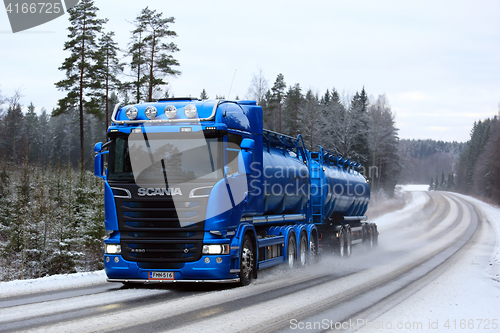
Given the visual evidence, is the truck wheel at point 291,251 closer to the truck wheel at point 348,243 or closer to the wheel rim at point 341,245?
the wheel rim at point 341,245

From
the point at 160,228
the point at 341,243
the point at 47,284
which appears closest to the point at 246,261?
the point at 160,228

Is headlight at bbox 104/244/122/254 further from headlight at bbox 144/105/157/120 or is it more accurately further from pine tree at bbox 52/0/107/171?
pine tree at bbox 52/0/107/171

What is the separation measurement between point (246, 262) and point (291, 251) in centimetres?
354

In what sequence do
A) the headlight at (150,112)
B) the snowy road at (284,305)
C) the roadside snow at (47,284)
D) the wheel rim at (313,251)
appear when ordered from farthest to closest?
the wheel rim at (313,251) → the headlight at (150,112) → the roadside snow at (47,284) → the snowy road at (284,305)

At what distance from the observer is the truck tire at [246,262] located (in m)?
10.3

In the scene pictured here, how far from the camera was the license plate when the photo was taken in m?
9.41

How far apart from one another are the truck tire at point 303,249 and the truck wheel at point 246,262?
385 centimetres

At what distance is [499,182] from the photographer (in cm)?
7044

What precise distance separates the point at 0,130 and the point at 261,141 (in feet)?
156

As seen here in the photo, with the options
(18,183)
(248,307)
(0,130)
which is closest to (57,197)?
(18,183)

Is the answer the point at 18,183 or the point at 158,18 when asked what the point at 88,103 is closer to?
the point at 158,18

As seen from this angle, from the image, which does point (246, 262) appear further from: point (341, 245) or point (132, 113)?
point (341, 245)

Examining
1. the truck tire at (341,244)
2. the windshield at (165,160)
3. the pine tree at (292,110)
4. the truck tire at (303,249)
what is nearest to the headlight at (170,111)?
the windshield at (165,160)

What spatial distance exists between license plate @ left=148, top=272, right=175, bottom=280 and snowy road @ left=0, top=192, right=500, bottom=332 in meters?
0.33
